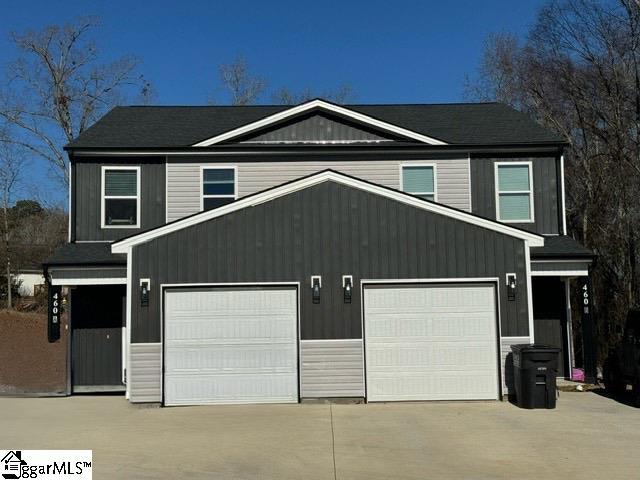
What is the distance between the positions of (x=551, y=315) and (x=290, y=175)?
737 cm

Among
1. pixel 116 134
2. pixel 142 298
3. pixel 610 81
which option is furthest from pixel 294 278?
pixel 610 81

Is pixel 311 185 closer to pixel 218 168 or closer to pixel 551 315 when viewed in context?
pixel 218 168

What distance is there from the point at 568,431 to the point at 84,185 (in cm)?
1217

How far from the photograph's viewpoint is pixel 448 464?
27.5ft

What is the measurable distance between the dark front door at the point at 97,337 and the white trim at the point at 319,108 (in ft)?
14.3

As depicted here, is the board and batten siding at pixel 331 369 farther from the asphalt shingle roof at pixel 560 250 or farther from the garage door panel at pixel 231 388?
the asphalt shingle roof at pixel 560 250

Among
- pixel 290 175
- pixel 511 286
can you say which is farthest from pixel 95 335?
pixel 511 286

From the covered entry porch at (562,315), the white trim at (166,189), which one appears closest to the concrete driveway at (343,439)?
the covered entry porch at (562,315)

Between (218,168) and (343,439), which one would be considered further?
(218,168)

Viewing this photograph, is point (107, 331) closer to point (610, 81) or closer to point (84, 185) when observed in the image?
point (84, 185)

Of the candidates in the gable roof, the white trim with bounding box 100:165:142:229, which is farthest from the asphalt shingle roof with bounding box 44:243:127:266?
the gable roof

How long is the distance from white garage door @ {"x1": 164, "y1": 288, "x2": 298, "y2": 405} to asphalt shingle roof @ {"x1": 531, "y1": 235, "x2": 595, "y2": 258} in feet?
19.2

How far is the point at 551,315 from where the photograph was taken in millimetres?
16812

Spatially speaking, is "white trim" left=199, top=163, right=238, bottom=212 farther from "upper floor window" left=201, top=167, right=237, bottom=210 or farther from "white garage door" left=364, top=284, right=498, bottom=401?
"white garage door" left=364, top=284, right=498, bottom=401
